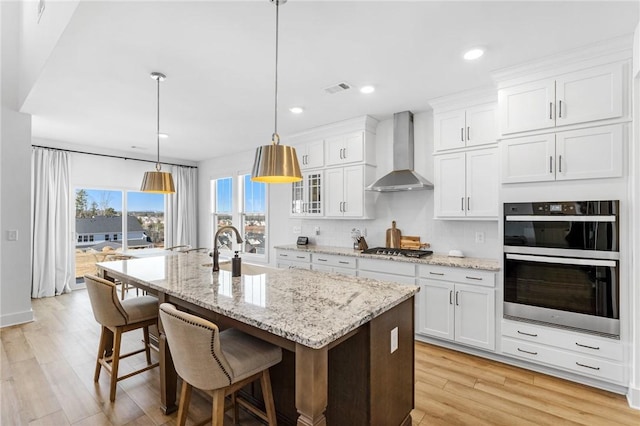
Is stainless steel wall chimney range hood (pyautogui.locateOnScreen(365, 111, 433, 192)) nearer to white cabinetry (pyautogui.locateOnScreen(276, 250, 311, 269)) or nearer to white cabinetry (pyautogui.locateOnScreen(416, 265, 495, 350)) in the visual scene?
white cabinetry (pyautogui.locateOnScreen(416, 265, 495, 350))

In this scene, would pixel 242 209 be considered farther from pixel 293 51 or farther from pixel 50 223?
pixel 293 51

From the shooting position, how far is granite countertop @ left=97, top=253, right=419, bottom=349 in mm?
1388

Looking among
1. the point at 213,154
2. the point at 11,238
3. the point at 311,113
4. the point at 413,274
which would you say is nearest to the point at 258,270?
the point at 413,274

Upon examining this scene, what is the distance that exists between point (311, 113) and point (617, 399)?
392 cm

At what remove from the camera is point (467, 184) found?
3.32 metres

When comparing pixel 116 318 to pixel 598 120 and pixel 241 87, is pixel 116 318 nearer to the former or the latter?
pixel 241 87

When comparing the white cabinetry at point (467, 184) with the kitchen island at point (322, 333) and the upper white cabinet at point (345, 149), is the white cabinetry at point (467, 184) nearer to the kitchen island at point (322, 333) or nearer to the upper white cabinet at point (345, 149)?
the upper white cabinet at point (345, 149)

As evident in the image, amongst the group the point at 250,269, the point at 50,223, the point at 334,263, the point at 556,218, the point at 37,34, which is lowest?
the point at 334,263

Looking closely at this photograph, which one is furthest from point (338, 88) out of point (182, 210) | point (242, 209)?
point (182, 210)

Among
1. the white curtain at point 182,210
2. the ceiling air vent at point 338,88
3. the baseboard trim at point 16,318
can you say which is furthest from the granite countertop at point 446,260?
the white curtain at point 182,210

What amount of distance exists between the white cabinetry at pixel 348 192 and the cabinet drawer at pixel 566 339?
205cm

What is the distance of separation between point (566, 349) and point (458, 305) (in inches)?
34.4

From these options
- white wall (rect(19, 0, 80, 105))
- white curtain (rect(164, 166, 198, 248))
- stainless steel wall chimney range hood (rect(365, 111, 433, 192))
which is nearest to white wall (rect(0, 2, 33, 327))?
white wall (rect(19, 0, 80, 105))

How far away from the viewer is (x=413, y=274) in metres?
3.39
